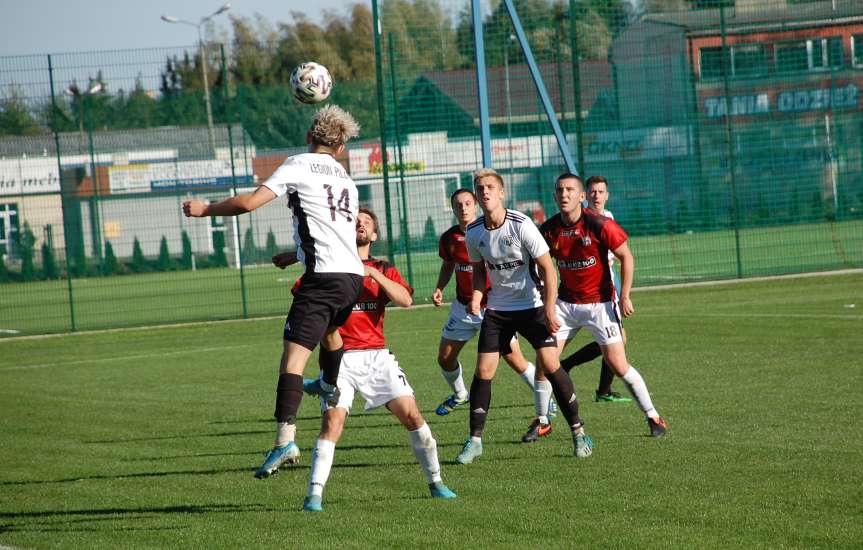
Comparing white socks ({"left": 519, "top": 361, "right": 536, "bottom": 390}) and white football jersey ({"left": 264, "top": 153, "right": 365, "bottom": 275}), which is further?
white socks ({"left": 519, "top": 361, "right": 536, "bottom": 390})

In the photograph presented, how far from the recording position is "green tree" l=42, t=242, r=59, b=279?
25.8m

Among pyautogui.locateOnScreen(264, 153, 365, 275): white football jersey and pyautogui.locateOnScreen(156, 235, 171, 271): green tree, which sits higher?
pyautogui.locateOnScreen(264, 153, 365, 275): white football jersey

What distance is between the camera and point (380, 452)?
896 centimetres

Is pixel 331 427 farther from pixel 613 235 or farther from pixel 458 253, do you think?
pixel 458 253

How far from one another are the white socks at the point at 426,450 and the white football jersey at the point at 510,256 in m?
1.78

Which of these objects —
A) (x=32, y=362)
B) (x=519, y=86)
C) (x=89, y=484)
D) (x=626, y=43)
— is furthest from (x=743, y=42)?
(x=89, y=484)

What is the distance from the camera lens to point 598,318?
9.32 meters

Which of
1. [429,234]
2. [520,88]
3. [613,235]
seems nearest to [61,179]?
[429,234]

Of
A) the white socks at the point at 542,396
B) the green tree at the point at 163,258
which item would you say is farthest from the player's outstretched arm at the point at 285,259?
the green tree at the point at 163,258

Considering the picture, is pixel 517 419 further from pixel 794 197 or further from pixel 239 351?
pixel 794 197

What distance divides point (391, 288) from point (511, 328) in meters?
1.92

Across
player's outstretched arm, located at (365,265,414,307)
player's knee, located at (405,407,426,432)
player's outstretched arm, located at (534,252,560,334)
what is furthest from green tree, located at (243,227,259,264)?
player's knee, located at (405,407,426,432)

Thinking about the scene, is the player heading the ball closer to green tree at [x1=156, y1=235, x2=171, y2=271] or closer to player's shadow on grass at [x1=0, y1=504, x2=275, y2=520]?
player's shadow on grass at [x1=0, y1=504, x2=275, y2=520]

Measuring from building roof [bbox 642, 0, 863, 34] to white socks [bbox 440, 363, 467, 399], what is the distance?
15.0 m
